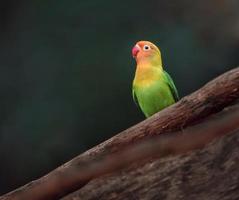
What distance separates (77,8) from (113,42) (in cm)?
30

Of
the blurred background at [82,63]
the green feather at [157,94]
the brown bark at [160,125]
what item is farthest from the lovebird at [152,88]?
the brown bark at [160,125]

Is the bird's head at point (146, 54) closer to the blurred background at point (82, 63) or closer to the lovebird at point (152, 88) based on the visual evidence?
the lovebird at point (152, 88)

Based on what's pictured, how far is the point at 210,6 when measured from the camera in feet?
10.5

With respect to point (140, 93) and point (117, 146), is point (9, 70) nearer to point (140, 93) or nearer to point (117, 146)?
point (140, 93)

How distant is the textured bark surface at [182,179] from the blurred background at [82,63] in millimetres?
2112

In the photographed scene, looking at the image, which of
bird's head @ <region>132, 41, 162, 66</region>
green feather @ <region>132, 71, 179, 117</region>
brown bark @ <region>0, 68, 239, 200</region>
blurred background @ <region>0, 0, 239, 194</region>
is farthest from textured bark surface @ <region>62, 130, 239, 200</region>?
blurred background @ <region>0, 0, 239, 194</region>

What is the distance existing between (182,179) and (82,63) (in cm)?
242

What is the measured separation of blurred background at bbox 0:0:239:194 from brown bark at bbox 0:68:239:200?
6.73 feet

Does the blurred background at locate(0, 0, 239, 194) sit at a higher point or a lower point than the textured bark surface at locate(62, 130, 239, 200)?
higher

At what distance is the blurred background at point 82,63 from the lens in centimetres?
311

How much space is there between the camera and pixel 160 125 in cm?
102

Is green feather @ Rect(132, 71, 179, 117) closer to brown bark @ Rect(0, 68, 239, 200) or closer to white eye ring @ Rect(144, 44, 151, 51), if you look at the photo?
white eye ring @ Rect(144, 44, 151, 51)

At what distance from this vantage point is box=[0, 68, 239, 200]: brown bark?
98cm

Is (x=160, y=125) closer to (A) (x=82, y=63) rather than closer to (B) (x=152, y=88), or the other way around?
(B) (x=152, y=88)
